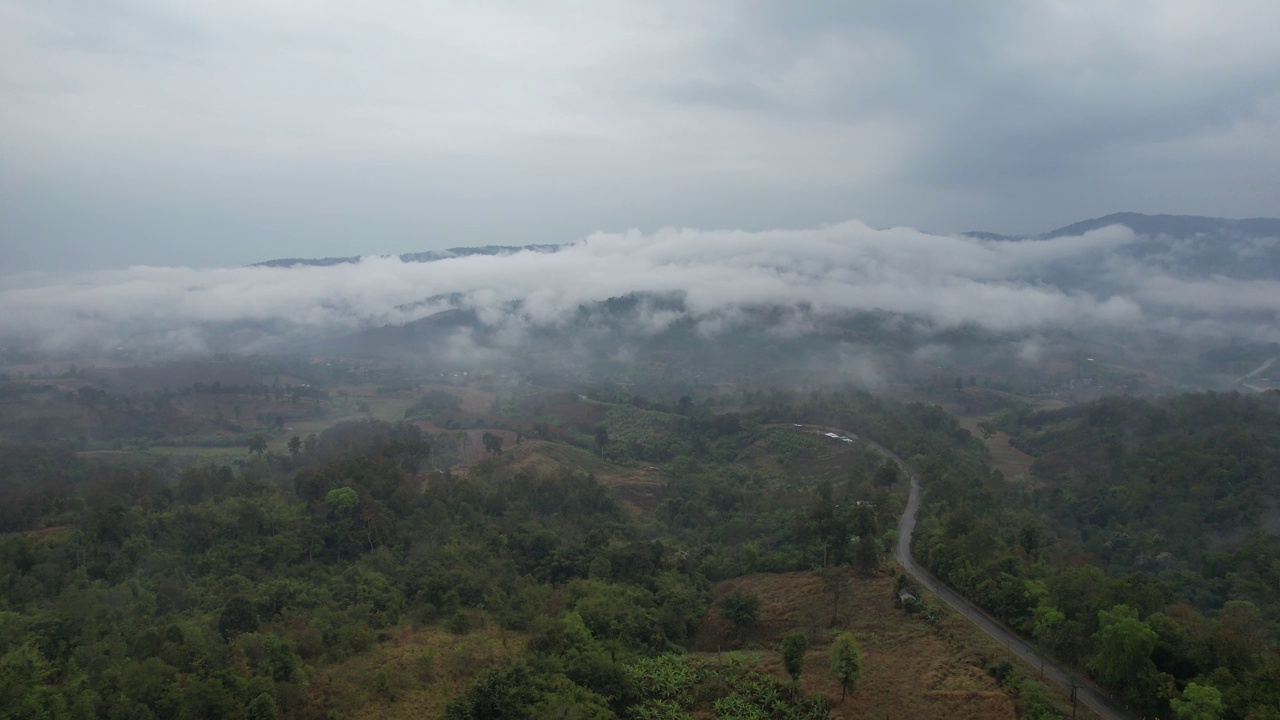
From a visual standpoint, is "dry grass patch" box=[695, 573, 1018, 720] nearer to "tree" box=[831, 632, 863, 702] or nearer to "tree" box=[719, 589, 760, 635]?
"tree" box=[719, 589, 760, 635]

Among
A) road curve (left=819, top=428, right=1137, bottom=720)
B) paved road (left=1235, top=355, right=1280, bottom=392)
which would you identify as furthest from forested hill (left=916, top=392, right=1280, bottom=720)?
paved road (left=1235, top=355, right=1280, bottom=392)

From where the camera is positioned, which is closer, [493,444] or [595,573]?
[595,573]

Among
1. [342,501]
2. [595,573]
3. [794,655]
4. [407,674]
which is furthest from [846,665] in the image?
[342,501]

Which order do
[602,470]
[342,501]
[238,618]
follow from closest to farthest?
[238,618]
[342,501]
[602,470]

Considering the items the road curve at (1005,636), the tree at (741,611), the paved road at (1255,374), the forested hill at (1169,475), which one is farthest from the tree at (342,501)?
the paved road at (1255,374)

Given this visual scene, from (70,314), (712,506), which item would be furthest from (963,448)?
(70,314)

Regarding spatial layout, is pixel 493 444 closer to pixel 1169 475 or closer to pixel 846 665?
pixel 846 665

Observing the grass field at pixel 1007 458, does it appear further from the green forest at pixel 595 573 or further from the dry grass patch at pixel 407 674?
the dry grass patch at pixel 407 674
